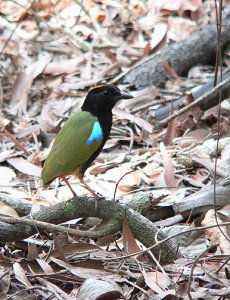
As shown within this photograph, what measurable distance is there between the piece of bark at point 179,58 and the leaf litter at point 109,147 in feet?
0.53

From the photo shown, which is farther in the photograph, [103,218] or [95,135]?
[95,135]

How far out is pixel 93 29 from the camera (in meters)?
11.1

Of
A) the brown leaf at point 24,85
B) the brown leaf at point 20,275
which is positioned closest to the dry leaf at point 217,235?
the brown leaf at point 20,275

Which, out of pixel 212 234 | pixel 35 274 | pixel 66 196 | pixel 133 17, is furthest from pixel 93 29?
pixel 35 274

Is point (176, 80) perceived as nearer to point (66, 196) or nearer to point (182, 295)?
point (66, 196)

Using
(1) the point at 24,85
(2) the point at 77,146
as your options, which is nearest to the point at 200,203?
(2) the point at 77,146

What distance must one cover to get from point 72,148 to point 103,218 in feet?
2.92

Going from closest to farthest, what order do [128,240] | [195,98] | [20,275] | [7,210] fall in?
[20,275] → [128,240] → [7,210] → [195,98]

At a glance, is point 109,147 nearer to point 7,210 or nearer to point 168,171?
point 168,171

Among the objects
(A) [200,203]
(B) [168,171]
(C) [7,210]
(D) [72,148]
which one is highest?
(D) [72,148]

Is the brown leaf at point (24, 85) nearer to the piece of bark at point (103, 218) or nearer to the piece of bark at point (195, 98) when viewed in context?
the piece of bark at point (195, 98)

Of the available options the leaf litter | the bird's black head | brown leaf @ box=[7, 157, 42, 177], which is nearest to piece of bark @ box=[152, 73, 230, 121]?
the leaf litter

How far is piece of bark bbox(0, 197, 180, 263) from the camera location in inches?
199

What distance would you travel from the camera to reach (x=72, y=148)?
5906 millimetres
